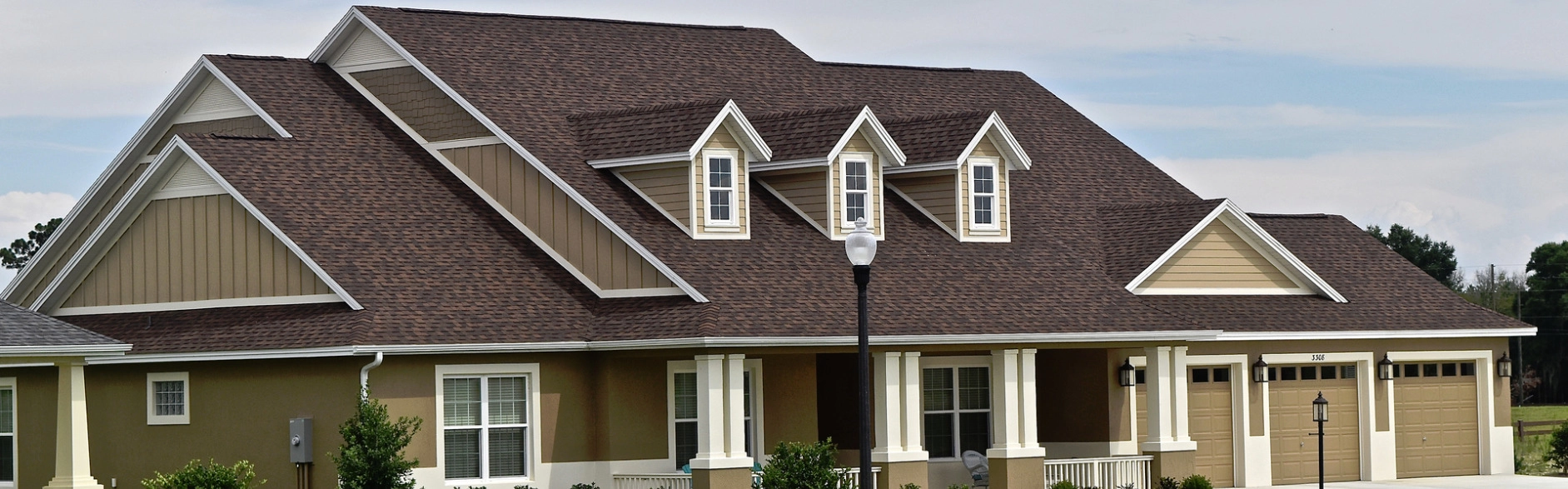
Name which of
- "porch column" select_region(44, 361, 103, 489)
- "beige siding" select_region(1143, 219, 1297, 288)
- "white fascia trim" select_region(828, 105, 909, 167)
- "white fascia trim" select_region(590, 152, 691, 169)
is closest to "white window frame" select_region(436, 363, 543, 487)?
"white fascia trim" select_region(590, 152, 691, 169)

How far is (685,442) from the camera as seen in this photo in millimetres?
29078

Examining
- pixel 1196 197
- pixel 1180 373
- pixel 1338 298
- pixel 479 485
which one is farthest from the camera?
pixel 1196 197

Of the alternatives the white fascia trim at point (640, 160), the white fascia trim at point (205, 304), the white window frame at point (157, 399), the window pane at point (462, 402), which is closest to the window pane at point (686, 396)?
the window pane at point (462, 402)

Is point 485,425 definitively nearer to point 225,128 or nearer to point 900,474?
point 900,474

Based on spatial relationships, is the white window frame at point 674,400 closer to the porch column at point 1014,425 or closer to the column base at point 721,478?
the column base at point 721,478

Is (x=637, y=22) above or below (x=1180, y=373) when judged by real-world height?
above

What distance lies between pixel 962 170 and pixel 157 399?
12.0 m

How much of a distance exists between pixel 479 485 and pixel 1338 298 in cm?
1549

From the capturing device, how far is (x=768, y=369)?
29.9 metres

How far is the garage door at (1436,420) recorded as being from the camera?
3616cm

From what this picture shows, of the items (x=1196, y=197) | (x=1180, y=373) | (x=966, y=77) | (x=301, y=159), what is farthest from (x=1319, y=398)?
(x=301, y=159)

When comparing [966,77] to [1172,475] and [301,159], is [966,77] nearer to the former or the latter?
[1172,475]

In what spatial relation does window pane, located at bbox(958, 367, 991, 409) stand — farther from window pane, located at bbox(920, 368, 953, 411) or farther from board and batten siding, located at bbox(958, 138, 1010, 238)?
board and batten siding, located at bbox(958, 138, 1010, 238)

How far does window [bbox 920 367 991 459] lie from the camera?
Answer: 32.2 metres
